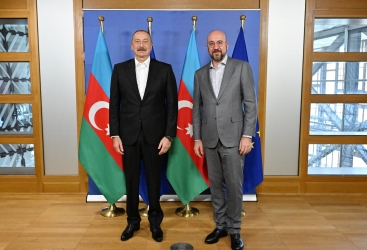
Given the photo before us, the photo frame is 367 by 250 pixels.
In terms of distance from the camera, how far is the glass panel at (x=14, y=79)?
11.1 feet

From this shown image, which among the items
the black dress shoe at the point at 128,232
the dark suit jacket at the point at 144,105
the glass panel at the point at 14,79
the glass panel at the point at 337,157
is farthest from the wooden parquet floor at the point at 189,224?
the glass panel at the point at 14,79

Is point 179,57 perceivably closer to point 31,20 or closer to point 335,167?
point 31,20

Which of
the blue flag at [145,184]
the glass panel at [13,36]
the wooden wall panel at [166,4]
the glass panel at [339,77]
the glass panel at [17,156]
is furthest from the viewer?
the glass panel at [17,156]

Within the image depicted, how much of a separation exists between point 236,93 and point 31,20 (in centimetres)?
233

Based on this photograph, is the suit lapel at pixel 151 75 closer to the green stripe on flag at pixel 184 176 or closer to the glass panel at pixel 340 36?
the green stripe on flag at pixel 184 176

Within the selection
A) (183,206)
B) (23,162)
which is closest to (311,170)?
(183,206)

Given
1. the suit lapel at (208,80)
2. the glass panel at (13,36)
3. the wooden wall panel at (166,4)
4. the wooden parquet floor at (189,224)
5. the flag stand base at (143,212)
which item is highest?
the wooden wall panel at (166,4)

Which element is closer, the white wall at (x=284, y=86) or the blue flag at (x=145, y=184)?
the blue flag at (x=145, y=184)

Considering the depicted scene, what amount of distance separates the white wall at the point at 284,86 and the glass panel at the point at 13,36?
2592 mm

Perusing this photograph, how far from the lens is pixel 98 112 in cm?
293

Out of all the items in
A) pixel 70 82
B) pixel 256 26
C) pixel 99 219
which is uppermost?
pixel 256 26

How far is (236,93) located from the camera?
2.21 meters

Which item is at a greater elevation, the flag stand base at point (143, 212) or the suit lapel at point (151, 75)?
the suit lapel at point (151, 75)

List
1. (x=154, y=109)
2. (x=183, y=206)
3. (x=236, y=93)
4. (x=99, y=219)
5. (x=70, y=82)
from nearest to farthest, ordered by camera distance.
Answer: (x=236, y=93) < (x=154, y=109) < (x=99, y=219) < (x=183, y=206) < (x=70, y=82)
